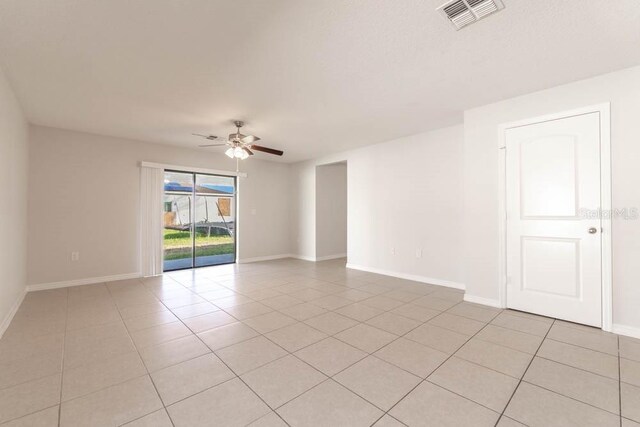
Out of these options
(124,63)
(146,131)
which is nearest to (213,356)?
(124,63)

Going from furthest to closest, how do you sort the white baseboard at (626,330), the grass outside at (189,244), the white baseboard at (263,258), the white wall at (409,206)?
the grass outside at (189,244)
the white baseboard at (263,258)
the white wall at (409,206)
the white baseboard at (626,330)

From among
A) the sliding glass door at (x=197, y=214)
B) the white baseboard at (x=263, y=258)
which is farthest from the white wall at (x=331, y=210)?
the sliding glass door at (x=197, y=214)

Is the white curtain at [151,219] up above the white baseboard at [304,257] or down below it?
above

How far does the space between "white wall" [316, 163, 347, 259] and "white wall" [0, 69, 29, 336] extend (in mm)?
5099

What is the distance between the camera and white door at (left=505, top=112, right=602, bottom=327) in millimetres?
2863

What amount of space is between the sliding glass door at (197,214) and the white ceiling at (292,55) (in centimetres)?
259

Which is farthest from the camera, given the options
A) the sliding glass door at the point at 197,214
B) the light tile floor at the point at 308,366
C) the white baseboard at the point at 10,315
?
the sliding glass door at the point at 197,214

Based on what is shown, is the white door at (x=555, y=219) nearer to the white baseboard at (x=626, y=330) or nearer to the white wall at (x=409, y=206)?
the white baseboard at (x=626, y=330)

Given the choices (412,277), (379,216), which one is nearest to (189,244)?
(379,216)

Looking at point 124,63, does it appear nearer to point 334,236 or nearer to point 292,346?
point 292,346

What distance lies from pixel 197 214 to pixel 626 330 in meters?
7.46

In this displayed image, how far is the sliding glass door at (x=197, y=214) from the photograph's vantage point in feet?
20.5

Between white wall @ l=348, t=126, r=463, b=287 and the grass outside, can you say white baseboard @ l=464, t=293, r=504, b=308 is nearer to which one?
white wall @ l=348, t=126, r=463, b=287

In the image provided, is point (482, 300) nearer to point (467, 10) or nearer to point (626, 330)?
point (626, 330)
